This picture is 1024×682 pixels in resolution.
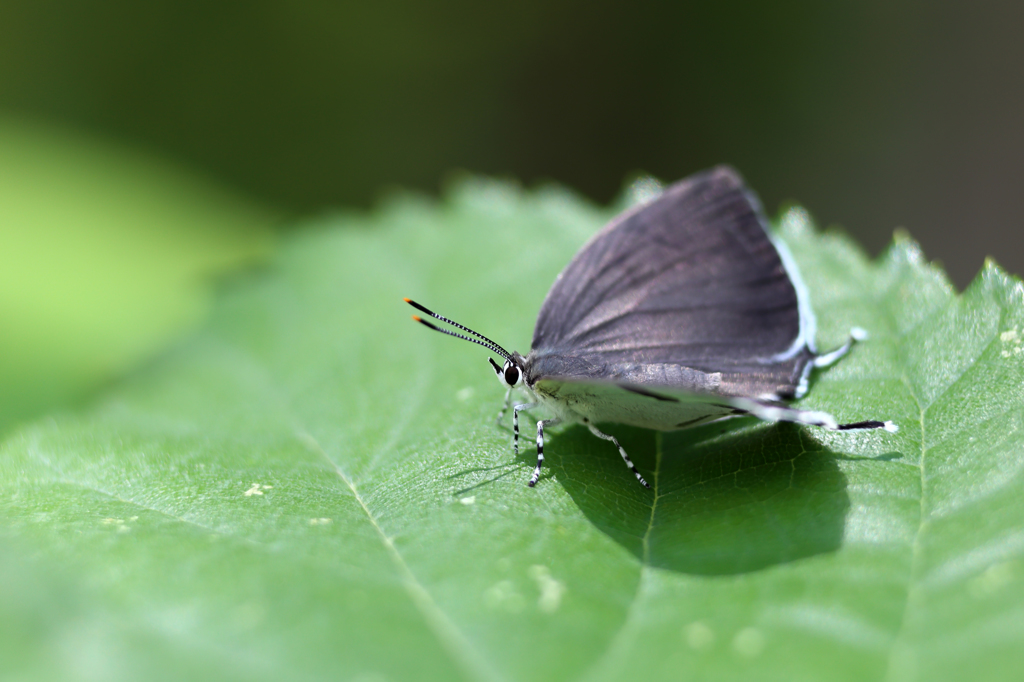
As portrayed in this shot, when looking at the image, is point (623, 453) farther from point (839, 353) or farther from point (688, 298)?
point (839, 353)

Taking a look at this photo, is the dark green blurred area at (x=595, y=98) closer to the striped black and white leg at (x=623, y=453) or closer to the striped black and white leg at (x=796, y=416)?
the striped black and white leg at (x=623, y=453)

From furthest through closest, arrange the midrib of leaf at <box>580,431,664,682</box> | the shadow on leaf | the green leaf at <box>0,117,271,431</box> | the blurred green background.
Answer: the blurred green background
the green leaf at <box>0,117,271,431</box>
the shadow on leaf
the midrib of leaf at <box>580,431,664,682</box>

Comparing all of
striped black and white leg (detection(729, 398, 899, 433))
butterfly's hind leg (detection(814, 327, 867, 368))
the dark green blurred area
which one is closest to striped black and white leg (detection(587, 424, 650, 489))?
striped black and white leg (detection(729, 398, 899, 433))

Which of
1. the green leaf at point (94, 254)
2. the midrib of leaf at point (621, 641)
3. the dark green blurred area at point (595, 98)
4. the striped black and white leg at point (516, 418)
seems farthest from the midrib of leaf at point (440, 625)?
the dark green blurred area at point (595, 98)

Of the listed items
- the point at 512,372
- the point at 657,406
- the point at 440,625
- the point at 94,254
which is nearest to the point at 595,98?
the point at 94,254

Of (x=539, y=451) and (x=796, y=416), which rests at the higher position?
(x=796, y=416)

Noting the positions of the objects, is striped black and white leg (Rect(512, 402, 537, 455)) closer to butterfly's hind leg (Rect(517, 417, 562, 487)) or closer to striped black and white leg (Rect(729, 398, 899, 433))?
butterfly's hind leg (Rect(517, 417, 562, 487))
